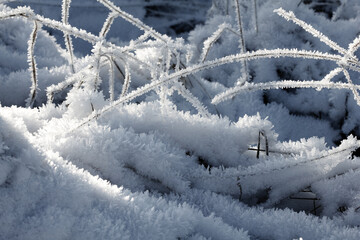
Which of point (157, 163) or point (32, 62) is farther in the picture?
point (32, 62)

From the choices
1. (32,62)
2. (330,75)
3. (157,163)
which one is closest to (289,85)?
(330,75)

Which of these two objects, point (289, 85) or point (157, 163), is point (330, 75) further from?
point (157, 163)

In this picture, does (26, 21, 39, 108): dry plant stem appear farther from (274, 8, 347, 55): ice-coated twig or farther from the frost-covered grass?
(274, 8, 347, 55): ice-coated twig

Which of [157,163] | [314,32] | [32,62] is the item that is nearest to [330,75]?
[314,32]

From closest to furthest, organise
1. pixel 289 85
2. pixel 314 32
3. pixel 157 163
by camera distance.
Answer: pixel 157 163, pixel 289 85, pixel 314 32

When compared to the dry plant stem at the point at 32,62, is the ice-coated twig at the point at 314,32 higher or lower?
higher

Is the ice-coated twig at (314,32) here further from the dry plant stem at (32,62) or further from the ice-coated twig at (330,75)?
the dry plant stem at (32,62)

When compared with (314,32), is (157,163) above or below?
below

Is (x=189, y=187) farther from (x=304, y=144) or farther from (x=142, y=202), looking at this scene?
(x=304, y=144)

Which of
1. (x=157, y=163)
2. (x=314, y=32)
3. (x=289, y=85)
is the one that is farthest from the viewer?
(x=314, y=32)

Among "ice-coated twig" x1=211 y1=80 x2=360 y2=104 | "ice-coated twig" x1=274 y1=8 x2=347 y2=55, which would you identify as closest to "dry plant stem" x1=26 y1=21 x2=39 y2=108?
"ice-coated twig" x1=211 y1=80 x2=360 y2=104

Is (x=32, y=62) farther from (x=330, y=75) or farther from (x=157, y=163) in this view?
Answer: (x=330, y=75)

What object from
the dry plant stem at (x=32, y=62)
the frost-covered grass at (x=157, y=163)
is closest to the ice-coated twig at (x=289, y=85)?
the frost-covered grass at (x=157, y=163)

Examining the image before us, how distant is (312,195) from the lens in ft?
2.66
